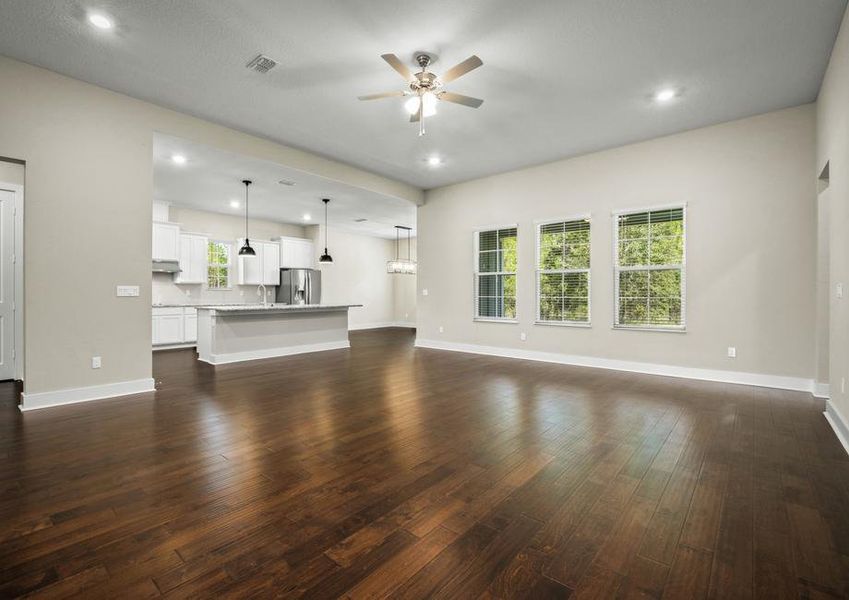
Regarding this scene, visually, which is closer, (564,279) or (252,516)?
(252,516)

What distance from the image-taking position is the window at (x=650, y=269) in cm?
521

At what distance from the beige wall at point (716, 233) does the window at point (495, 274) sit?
8.8 inches

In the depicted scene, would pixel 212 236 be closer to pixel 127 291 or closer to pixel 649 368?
pixel 127 291

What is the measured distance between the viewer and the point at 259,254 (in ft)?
31.7

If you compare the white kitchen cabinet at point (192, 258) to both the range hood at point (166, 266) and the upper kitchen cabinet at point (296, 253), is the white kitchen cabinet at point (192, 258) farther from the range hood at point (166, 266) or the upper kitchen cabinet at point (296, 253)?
the upper kitchen cabinet at point (296, 253)

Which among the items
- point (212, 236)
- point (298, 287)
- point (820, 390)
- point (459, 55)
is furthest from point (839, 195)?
point (212, 236)

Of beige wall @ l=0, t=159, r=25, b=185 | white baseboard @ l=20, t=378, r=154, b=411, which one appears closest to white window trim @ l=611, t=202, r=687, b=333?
white baseboard @ l=20, t=378, r=154, b=411

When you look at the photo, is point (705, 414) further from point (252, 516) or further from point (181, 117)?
point (181, 117)

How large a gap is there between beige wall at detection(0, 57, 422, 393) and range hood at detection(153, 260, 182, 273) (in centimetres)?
414

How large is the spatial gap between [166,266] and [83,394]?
4740 millimetres

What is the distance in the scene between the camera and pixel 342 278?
37.7 feet

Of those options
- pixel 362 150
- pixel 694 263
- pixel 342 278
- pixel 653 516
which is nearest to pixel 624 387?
pixel 694 263

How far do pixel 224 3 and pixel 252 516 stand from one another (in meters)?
3.39

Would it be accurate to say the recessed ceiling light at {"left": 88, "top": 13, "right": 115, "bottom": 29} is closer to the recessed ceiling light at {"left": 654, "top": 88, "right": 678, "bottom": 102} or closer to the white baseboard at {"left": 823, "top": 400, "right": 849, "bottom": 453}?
the recessed ceiling light at {"left": 654, "top": 88, "right": 678, "bottom": 102}
